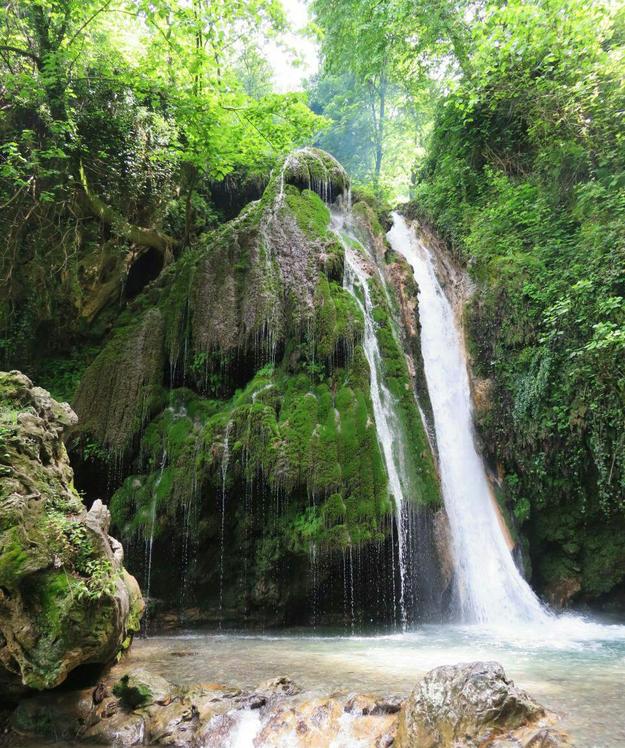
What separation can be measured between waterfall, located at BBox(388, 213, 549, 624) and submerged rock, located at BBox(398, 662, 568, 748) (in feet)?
18.0

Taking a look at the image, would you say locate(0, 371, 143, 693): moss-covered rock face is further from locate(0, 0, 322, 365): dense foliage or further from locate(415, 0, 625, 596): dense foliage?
locate(415, 0, 625, 596): dense foliage

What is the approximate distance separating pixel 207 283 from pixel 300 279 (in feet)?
6.88

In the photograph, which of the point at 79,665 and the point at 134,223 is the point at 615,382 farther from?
the point at 134,223

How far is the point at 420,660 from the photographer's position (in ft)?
17.8

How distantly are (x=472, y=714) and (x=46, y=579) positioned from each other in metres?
3.52

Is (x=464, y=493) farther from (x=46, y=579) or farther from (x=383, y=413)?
(x=46, y=579)

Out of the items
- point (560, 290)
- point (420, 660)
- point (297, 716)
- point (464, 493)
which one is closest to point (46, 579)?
point (297, 716)

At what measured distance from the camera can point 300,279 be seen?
985 centimetres

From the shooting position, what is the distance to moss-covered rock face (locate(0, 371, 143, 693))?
159 inches

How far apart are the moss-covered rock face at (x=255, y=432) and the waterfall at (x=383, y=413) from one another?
0.72 ft

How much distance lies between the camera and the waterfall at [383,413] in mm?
7812

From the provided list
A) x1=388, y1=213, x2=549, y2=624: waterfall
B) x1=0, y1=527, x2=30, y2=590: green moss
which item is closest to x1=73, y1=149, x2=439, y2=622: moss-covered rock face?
x1=388, y1=213, x2=549, y2=624: waterfall

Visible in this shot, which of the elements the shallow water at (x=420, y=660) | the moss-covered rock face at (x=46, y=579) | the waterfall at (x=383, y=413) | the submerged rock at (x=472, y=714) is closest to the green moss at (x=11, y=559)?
the moss-covered rock face at (x=46, y=579)

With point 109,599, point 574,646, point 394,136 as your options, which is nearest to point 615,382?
point 574,646
